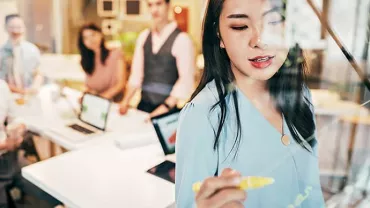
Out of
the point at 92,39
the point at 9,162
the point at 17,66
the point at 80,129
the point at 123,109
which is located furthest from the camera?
the point at 92,39

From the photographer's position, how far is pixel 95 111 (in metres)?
2.04

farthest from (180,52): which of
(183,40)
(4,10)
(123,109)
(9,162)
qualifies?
(9,162)

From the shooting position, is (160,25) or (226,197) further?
(160,25)

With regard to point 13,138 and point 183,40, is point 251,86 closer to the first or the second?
point 183,40

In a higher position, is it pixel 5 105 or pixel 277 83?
pixel 277 83

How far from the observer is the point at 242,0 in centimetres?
87

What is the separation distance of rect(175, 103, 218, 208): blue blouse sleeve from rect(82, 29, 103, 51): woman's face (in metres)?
1.86

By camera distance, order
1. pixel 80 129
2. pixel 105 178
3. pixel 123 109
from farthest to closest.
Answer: pixel 123 109, pixel 80 129, pixel 105 178

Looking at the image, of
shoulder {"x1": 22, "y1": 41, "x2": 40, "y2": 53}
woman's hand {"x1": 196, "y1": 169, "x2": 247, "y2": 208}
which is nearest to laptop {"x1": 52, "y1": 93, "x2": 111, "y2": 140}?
shoulder {"x1": 22, "y1": 41, "x2": 40, "y2": 53}

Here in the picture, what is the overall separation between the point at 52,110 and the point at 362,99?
6.17ft

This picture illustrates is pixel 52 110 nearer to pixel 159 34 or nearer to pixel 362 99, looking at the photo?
pixel 159 34

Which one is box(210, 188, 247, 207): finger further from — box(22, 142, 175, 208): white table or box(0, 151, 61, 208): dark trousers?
box(0, 151, 61, 208): dark trousers

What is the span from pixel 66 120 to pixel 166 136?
86 cm

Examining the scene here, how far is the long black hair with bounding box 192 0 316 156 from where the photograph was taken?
0.94 meters
